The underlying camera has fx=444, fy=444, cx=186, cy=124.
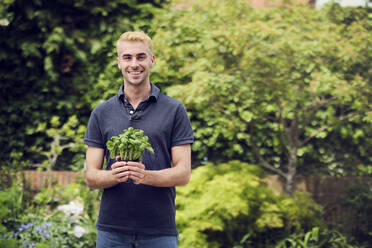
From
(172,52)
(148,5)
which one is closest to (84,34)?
(148,5)

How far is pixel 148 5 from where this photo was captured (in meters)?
7.12

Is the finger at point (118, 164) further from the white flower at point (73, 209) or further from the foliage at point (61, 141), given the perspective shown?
the foliage at point (61, 141)

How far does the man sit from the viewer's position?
7.11ft

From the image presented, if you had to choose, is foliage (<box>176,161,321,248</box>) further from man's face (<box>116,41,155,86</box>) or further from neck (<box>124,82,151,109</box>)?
man's face (<box>116,41,155,86</box>)

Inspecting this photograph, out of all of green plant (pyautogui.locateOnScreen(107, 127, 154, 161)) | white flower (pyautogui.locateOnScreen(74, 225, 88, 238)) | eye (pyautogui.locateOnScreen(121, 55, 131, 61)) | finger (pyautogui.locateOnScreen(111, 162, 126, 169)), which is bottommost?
white flower (pyautogui.locateOnScreen(74, 225, 88, 238))

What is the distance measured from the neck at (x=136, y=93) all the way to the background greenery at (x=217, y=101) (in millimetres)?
2094

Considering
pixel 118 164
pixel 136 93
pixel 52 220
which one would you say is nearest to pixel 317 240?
pixel 52 220

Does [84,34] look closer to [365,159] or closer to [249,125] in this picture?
[249,125]

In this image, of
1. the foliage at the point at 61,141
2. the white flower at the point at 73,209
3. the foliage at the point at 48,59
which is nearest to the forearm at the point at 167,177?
the white flower at the point at 73,209

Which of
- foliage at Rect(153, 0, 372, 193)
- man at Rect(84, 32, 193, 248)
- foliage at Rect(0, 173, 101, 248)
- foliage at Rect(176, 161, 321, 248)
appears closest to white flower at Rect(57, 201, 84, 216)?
foliage at Rect(0, 173, 101, 248)

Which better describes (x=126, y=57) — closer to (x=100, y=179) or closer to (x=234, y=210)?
(x=100, y=179)

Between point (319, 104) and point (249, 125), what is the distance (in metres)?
1.06

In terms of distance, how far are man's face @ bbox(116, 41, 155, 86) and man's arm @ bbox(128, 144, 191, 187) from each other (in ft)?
1.32

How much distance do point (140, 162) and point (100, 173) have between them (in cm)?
21
